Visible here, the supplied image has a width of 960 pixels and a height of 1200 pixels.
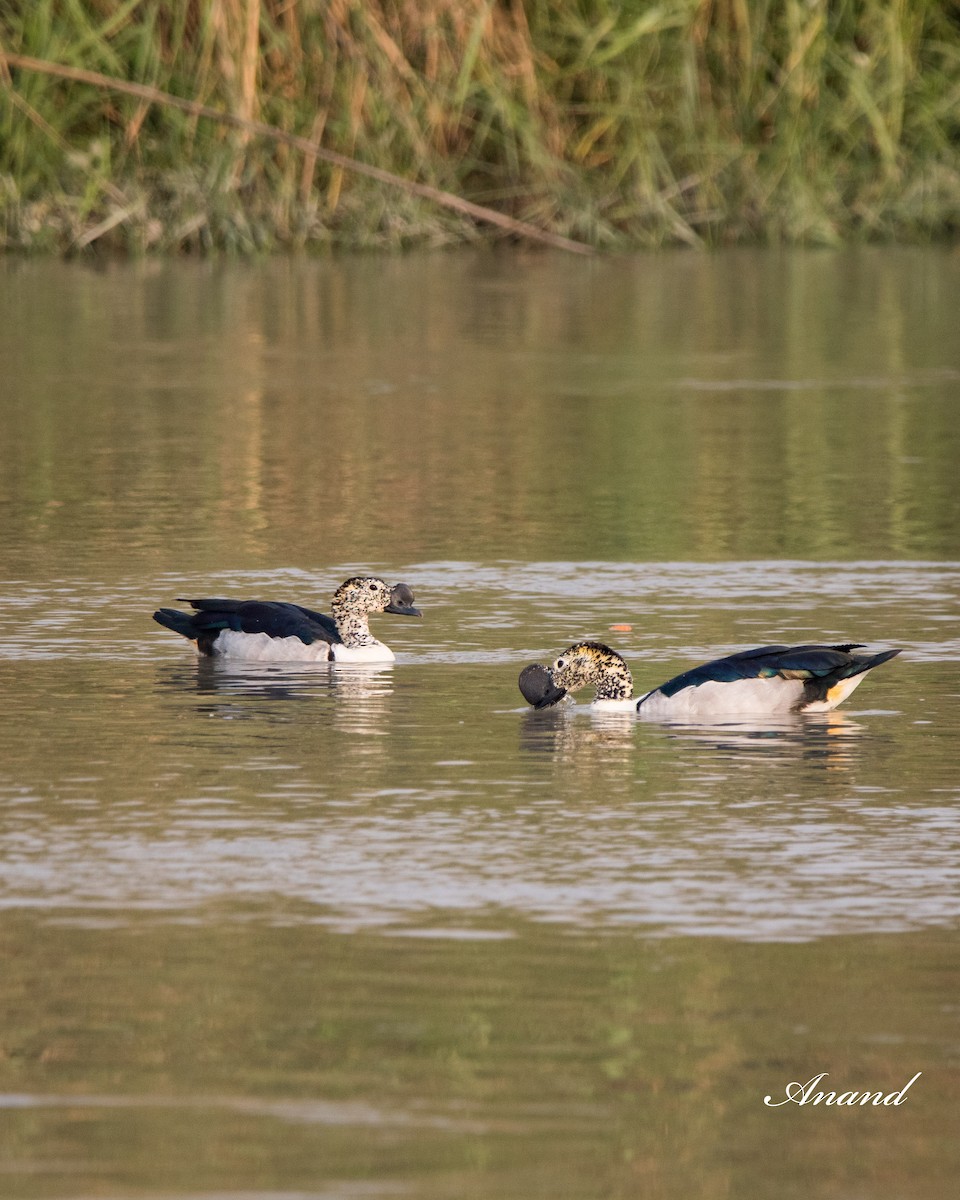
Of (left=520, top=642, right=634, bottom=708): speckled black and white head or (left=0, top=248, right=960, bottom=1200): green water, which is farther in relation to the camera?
(left=520, top=642, right=634, bottom=708): speckled black and white head

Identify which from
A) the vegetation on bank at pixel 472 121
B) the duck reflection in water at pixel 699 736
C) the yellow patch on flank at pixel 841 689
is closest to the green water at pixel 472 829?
the duck reflection in water at pixel 699 736

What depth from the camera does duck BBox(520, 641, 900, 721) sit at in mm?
8344

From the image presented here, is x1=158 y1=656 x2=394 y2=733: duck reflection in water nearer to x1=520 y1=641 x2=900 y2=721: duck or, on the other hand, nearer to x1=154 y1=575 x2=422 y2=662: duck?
x1=154 y1=575 x2=422 y2=662: duck

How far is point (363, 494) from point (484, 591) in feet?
9.50

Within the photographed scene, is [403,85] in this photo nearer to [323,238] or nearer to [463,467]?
[323,238]

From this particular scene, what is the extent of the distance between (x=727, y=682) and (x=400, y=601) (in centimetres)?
166

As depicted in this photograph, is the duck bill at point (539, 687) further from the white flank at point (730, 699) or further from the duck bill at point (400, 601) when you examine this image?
the duck bill at point (400, 601)

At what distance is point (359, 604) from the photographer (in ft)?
31.4

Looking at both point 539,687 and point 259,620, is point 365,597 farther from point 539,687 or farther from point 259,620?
point 539,687

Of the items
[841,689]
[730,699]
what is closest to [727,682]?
[730,699]

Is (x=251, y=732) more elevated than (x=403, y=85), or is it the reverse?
(x=403, y=85)

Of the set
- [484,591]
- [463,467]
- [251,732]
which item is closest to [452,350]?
[463,467]

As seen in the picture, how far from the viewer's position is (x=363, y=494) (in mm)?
13578

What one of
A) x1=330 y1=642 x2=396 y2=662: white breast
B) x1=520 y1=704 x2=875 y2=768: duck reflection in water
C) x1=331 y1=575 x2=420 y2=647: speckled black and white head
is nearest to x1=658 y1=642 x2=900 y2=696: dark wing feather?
x1=520 y1=704 x2=875 y2=768: duck reflection in water
